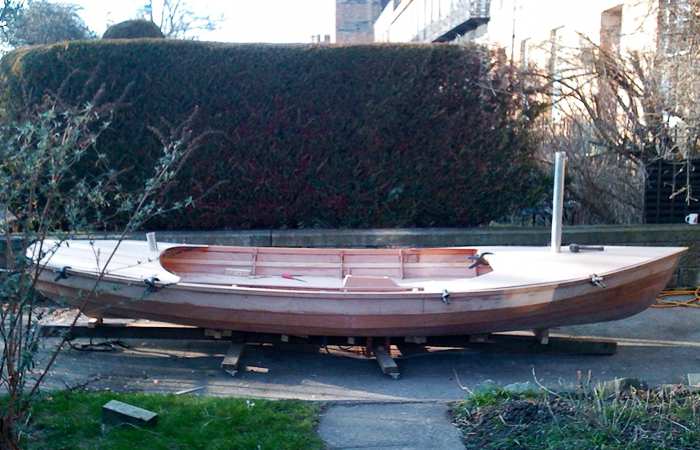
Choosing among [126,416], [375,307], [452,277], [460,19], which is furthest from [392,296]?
[460,19]

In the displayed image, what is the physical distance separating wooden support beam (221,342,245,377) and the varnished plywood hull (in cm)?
24

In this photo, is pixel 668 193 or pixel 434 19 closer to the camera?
pixel 668 193

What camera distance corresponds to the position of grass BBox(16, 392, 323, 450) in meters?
4.39

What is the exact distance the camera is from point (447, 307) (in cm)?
621

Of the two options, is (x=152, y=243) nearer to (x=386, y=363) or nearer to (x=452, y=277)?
(x=386, y=363)

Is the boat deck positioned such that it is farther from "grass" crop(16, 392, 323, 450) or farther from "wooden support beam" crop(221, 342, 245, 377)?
"grass" crop(16, 392, 323, 450)

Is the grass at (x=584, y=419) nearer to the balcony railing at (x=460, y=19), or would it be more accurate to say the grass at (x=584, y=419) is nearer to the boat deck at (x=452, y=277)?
the boat deck at (x=452, y=277)

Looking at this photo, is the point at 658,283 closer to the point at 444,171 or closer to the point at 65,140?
the point at 444,171

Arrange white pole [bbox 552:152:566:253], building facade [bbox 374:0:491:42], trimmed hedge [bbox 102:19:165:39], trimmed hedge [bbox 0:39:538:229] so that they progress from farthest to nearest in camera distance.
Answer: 1. building facade [bbox 374:0:491:42]
2. trimmed hedge [bbox 102:19:165:39]
3. trimmed hedge [bbox 0:39:538:229]
4. white pole [bbox 552:152:566:253]

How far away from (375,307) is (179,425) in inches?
80.8

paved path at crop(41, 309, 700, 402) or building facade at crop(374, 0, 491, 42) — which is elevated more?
building facade at crop(374, 0, 491, 42)

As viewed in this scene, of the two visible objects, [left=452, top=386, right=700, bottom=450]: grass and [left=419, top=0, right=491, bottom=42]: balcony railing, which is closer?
[left=452, top=386, right=700, bottom=450]: grass

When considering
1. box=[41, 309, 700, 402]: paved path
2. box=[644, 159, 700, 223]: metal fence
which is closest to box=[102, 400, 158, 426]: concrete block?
box=[41, 309, 700, 402]: paved path

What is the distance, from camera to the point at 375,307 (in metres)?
6.21
